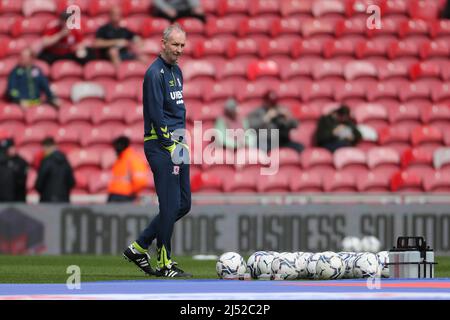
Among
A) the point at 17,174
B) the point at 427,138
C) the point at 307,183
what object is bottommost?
the point at 307,183

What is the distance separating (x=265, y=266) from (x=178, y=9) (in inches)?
518

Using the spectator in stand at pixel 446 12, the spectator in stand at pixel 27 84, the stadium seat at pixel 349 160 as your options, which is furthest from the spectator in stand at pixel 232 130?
the spectator in stand at pixel 446 12

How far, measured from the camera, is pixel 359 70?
22.7 meters

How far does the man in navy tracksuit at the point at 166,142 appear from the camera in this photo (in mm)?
11148

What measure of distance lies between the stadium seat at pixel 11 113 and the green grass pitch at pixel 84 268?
450 cm

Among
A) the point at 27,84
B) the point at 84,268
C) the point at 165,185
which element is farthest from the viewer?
the point at 27,84

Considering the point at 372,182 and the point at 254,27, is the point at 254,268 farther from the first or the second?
the point at 254,27

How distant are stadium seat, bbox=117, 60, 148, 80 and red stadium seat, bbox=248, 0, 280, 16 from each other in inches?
101

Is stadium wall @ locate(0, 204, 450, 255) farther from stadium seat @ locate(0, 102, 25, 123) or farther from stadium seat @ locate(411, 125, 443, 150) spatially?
stadium seat @ locate(0, 102, 25, 123)

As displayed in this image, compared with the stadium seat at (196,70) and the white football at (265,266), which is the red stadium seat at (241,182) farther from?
→ the white football at (265,266)

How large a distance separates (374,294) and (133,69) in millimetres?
14523

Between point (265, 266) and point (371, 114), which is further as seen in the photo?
point (371, 114)

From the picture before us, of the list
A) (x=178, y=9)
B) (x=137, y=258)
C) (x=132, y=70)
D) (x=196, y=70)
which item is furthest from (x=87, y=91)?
(x=137, y=258)

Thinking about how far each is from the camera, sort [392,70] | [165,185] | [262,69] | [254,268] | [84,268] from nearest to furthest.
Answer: [165,185], [254,268], [84,268], [262,69], [392,70]
